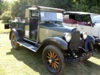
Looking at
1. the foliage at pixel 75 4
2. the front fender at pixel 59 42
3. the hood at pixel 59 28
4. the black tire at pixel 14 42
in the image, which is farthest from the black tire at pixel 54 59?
the foliage at pixel 75 4

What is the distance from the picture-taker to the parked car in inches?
271

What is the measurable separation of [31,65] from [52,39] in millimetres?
1306

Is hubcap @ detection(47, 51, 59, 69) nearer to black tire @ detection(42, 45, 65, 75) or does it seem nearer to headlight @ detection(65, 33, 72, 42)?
black tire @ detection(42, 45, 65, 75)

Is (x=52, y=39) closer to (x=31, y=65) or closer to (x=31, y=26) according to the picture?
(x=31, y=65)

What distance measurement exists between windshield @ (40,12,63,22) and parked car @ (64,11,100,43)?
6.41 feet

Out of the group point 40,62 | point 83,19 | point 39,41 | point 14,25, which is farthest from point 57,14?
point 83,19

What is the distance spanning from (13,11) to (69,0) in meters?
8.16

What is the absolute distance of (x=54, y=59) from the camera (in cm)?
446

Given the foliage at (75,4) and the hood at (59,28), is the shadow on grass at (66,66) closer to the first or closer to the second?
the hood at (59,28)

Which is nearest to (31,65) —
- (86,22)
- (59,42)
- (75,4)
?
(59,42)

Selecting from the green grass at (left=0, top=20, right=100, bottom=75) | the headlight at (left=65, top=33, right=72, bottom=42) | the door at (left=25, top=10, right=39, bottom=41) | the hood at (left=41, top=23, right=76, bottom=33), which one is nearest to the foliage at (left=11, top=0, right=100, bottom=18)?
the green grass at (left=0, top=20, right=100, bottom=75)

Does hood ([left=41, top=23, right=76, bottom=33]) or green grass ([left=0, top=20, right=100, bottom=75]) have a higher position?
hood ([left=41, top=23, right=76, bottom=33])

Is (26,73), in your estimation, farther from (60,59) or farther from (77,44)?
(77,44)

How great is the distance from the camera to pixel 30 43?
611 centimetres
